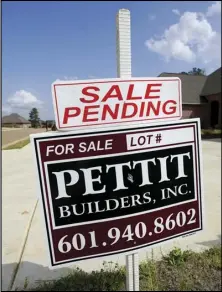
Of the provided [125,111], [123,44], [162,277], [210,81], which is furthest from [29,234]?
[210,81]

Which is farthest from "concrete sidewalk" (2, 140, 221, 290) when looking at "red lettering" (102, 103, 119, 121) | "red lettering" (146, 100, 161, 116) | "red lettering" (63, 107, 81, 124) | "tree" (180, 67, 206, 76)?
"tree" (180, 67, 206, 76)

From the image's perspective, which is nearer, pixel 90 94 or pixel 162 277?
pixel 90 94

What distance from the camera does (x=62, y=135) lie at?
1.04m

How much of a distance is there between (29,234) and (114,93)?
4.31ft

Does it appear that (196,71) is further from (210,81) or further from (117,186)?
(210,81)

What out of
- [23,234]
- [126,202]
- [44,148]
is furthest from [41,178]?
[23,234]

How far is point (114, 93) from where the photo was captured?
1118mm

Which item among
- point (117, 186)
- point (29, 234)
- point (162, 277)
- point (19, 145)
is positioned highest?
point (19, 145)

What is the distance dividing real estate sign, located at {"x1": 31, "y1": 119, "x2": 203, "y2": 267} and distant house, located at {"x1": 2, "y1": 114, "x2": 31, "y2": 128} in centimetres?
14

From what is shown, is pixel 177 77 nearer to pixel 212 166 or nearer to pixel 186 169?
pixel 186 169

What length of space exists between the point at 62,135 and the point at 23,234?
1106 millimetres

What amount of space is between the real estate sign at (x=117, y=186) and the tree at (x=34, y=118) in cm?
13

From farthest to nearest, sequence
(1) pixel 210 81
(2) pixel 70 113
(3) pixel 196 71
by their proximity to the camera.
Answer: (1) pixel 210 81 → (3) pixel 196 71 → (2) pixel 70 113

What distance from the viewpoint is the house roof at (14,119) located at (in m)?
1.07
